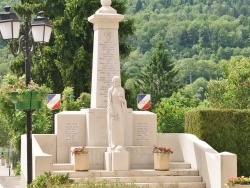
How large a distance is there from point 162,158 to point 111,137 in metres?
1.62

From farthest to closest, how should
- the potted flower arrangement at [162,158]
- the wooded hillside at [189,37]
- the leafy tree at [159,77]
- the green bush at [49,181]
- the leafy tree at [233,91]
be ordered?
the wooded hillside at [189,37] < the leafy tree at [159,77] < the leafy tree at [233,91] < the potted flower arrangement at [162,158] < the green bush at [49,181]

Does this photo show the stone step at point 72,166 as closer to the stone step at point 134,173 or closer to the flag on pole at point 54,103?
the stone step at point 134,173

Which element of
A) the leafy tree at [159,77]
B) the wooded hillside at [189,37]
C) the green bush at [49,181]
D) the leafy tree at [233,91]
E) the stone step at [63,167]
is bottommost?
the green bush at [49,181]

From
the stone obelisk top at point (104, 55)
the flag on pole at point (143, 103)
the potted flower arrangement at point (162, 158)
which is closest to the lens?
the potted flower arrangement at point (162, 158)

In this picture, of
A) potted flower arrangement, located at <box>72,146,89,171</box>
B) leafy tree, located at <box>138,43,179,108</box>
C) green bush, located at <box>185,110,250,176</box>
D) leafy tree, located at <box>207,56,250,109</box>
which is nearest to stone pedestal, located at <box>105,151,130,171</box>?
potted flower arrangement, located at <box>72,146,89,171</box>

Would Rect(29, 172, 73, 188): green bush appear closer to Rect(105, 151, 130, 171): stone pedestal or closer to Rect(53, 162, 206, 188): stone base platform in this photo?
Rect(53, 162, 206, 188): stone base platform

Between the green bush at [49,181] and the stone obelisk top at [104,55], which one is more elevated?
the stone obelisk top at [104,55]

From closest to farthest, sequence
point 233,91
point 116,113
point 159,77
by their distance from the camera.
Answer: point 116,113 < point 233,91 < point 159,77

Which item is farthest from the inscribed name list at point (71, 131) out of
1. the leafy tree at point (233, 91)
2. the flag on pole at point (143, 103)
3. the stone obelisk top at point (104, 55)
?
the leafy tree at point (233, 91)

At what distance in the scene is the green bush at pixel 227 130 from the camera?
27703mm

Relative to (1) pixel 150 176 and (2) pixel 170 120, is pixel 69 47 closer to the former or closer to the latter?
(2) pixel 170 120

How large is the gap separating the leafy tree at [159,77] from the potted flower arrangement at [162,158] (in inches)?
2577

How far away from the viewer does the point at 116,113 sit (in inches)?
981

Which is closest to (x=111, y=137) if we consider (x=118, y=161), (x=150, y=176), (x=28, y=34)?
(x=118, y=161)
